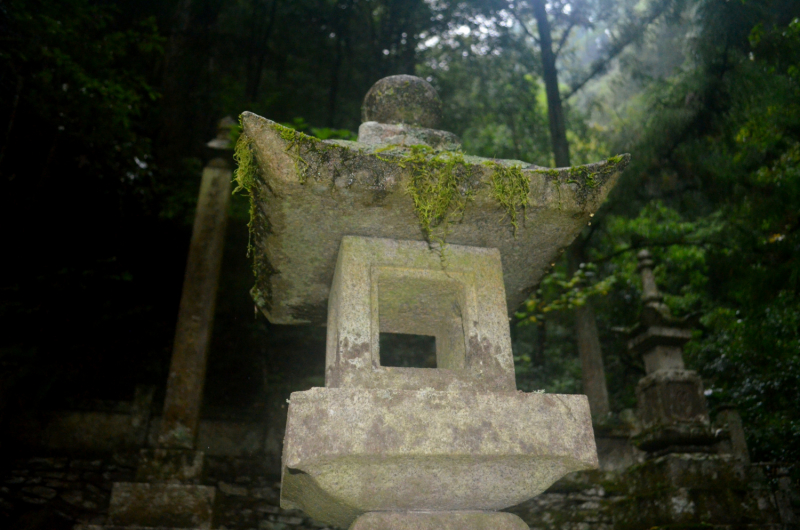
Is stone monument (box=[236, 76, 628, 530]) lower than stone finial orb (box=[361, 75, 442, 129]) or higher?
lower

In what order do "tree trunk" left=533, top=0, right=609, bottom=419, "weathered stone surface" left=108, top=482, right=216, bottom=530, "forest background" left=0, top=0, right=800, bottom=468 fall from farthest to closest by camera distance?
"tree trunk" left=533, top=0, right=609, bottom=419 < "forest background" left=0, top=0, right=800, bottom=468 < "weathered stone surface" left=108, top=482, right=216, bottom=530

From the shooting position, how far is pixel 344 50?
1385 cm

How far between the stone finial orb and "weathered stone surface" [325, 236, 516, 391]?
27.6 inches

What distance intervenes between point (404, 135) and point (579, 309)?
19.1ft

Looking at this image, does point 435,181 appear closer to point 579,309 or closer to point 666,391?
point 666,391

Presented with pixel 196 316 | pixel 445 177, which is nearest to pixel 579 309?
pixel 196 316

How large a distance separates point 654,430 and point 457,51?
10478 millimetres

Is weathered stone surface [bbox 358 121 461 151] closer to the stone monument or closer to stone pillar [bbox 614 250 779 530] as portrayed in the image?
the stone monument

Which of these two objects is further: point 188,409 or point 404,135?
point 188,409

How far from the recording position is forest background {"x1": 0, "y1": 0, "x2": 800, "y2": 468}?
6.63 metres

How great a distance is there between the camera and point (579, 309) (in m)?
7.73

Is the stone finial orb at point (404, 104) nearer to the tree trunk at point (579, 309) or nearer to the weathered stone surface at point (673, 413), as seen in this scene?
the weathered stone surface at point (673, 413)

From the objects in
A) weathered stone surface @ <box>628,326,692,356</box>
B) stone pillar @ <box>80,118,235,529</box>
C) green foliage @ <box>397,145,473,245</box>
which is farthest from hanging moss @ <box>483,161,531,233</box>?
weathered stone surface @ <box>628,326,692,356</box>

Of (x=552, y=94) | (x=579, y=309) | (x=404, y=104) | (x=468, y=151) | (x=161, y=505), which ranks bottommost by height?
(x=161, y=505)
